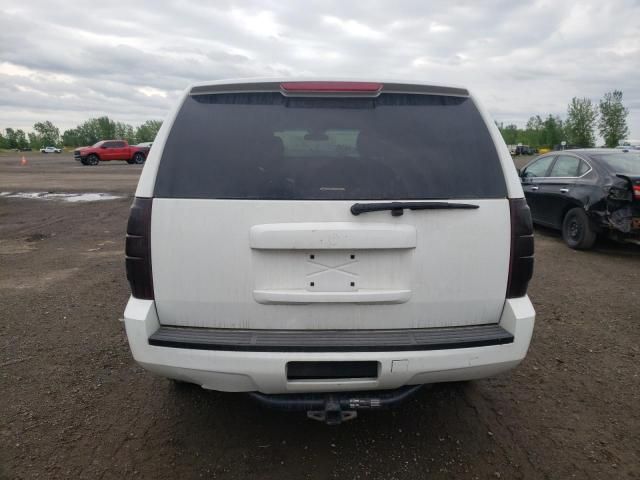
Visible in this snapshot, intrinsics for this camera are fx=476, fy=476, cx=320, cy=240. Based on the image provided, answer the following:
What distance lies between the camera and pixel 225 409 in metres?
3.13

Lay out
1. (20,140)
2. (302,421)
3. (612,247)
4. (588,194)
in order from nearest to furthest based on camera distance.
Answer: (302,421), (588,194), (612,247), (20,140)

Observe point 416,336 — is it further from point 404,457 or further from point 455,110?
point 455,110

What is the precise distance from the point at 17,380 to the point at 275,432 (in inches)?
80.1

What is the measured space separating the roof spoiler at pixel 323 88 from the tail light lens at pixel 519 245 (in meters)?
0.74

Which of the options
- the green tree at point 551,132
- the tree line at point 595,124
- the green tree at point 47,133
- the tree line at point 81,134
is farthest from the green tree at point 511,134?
the green tree at point 47,133

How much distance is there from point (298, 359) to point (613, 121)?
81.6 m

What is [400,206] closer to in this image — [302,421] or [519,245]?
[519,245]

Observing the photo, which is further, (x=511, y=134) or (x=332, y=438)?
(x=511, y=134)

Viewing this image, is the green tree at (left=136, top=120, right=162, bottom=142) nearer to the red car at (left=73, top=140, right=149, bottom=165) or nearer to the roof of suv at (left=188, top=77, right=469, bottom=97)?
the red car at (left=73, top=140, right=149, bottom=165)

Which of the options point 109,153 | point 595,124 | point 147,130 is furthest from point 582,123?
point 147,130

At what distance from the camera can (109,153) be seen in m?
35.9

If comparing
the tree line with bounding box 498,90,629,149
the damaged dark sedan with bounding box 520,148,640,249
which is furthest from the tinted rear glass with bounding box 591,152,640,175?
the tree line with bounding box 498,90,629,149

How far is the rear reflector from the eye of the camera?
2428 millimetres

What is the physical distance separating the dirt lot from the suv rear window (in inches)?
47.9
